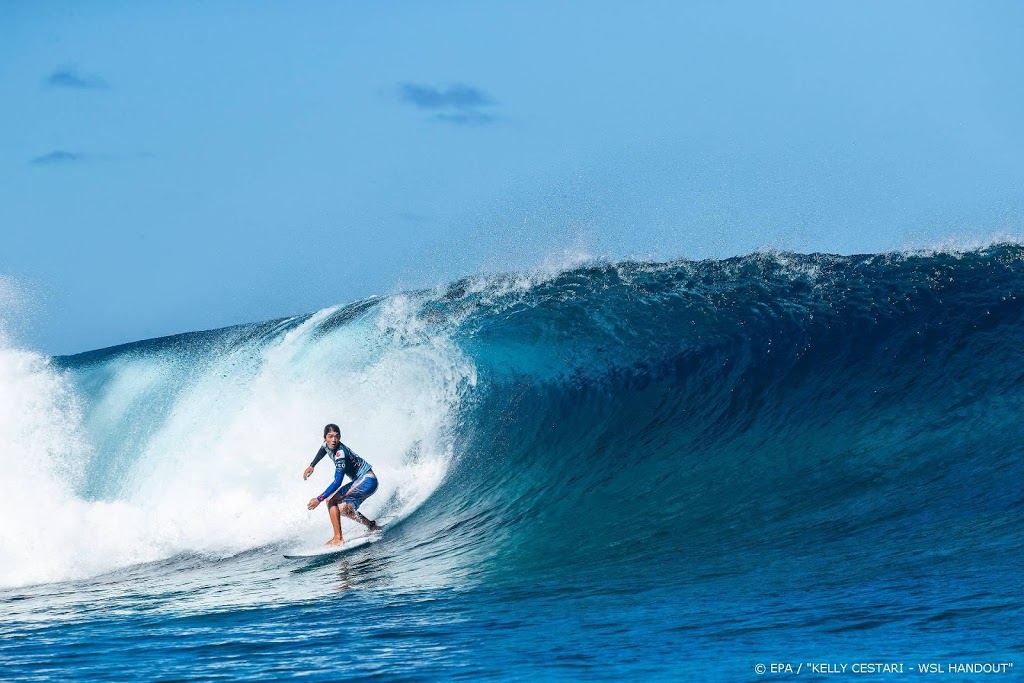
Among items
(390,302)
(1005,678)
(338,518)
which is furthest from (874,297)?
(1005,678)

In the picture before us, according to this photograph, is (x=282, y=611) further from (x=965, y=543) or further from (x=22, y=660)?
(x=965, y=543)

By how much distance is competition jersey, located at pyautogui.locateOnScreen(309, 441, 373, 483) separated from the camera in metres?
9.41

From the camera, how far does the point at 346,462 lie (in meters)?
9.46

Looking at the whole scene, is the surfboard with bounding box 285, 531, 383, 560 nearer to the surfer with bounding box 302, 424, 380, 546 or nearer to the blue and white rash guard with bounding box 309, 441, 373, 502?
the surfer with bounding box 302, 424, 380, 546

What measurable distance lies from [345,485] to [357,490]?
12 centimetres

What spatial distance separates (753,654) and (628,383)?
23.6 feet

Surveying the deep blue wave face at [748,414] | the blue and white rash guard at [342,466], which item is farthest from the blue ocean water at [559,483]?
the blue and white rash guard at [342,466]

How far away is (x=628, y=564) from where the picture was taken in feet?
25.0

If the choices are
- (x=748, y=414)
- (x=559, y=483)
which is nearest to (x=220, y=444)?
(x=559, y=483)

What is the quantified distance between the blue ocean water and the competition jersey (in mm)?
659

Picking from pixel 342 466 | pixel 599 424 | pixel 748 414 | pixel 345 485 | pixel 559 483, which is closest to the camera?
pixel 342 466

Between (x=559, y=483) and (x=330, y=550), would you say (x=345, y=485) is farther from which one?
(x=559, y=483)

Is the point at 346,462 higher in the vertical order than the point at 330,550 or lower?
higher

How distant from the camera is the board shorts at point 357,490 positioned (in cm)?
947
